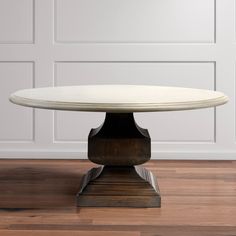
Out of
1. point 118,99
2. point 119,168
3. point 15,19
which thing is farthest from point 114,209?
point 15,19

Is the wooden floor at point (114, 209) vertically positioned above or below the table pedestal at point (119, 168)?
below

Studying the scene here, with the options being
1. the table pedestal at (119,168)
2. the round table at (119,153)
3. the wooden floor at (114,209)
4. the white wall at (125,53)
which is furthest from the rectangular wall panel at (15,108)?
the table pedestal at (119,168)

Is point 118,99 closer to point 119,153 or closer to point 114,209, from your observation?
point 119,153

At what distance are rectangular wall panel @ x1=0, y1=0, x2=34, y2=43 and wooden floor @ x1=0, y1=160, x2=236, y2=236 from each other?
95cm

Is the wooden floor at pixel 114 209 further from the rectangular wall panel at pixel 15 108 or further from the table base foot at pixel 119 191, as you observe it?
the rectangular wall panel at pixel 15 108

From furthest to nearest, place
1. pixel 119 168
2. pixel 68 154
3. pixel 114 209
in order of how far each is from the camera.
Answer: pixel 68 154 < pixel 119 168 < pixel 114 209

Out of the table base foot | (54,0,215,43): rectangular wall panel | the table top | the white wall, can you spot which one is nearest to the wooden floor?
the table base foot

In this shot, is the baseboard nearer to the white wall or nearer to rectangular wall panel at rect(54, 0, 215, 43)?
the white wall

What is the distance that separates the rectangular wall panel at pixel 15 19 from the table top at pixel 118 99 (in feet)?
3.72

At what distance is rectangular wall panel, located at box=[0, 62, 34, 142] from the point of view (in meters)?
4.30

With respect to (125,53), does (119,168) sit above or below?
below

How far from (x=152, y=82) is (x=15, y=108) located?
103 cm

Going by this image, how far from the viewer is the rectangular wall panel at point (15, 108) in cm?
430

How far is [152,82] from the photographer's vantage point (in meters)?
4.30
